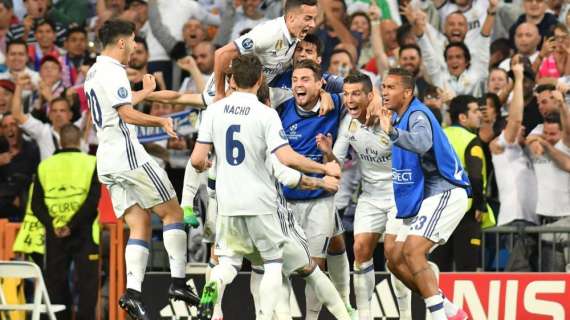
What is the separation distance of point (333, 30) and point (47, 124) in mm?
3732

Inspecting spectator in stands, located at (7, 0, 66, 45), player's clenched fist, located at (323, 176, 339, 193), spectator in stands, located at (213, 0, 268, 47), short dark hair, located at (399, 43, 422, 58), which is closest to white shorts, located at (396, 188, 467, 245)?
player's clenched fist, located at (323, 176, 339, 193)

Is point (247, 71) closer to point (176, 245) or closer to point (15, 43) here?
point (176, 245)

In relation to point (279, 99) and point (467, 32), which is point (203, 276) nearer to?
point (279, 99)

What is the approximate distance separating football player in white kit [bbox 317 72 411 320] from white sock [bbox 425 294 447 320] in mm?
822

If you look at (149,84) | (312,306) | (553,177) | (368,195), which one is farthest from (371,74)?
(149,84)

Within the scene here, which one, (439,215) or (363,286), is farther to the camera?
(363,286)

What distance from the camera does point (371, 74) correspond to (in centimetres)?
1759

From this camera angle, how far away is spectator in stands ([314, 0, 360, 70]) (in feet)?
59.4

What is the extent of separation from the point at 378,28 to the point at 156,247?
13.8 feet

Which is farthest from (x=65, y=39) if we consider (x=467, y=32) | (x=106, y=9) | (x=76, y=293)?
(x=467, y=32)

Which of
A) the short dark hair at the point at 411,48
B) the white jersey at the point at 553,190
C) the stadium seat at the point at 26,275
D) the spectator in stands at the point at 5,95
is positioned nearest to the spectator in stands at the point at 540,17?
the short dark hair at the point at 411,48

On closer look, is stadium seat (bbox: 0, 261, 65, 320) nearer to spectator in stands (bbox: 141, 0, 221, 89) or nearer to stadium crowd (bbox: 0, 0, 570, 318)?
stadium crowd (bbox: 0, 0, 570, 318)

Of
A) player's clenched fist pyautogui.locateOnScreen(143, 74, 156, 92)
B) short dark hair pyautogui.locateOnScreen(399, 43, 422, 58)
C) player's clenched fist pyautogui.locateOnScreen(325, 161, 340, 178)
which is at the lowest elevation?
player's clenched fist pyautogui.locateOnScreen(325, 161, 340, 178)

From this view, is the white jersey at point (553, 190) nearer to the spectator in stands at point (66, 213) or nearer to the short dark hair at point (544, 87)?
the short dark hair at point (544, 87)
